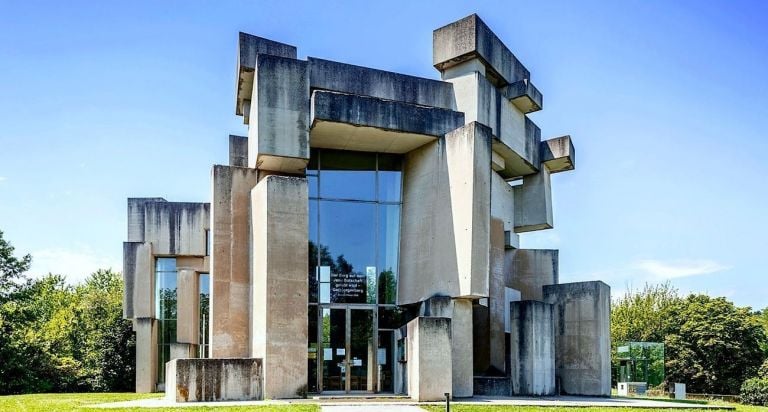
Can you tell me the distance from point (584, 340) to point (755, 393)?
34.3 feet

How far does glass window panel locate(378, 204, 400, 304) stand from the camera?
2406 cm

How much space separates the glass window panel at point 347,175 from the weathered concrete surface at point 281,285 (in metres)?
3.07

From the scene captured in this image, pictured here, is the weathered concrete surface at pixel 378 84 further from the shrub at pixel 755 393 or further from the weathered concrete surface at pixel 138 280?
the shrub at pixel 755 393

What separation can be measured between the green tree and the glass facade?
1013 inches

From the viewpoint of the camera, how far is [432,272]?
2298 cm

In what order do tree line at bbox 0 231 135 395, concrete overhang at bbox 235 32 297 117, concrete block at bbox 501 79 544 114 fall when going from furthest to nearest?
tree line at bbox 0 231 135 395
concrete block at bbox 501 79 544 114
concrete overhang at bbox 235 32 297 117

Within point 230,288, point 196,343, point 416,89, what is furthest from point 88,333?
point 416,89

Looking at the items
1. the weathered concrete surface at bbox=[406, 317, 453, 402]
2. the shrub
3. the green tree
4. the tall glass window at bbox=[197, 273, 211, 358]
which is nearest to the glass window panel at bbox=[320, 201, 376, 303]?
the weathered concrete surface at bbox=[406, 317, 453, 402]

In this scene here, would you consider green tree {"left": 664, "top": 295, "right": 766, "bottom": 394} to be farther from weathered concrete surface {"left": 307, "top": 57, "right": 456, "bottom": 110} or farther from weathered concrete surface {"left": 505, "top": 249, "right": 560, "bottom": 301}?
weathered concrete surface {"left": 307, "top": 57, "right": 456, "bottom": 110}

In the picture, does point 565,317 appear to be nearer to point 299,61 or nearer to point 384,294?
point 384,294

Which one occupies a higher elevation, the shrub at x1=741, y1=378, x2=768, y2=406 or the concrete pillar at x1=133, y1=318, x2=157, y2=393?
the concrete pillar at x1=133, y1=318, x2=157, y2=393

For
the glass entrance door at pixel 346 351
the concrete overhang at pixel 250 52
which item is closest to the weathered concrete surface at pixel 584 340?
the glass entrance door at pixel 346 351

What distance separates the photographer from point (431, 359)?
1950 centimetres

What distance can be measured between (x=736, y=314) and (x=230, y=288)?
32.2m
